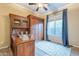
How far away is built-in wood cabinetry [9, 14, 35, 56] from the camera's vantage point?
138 centimetres

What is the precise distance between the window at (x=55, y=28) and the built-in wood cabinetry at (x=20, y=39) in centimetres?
35

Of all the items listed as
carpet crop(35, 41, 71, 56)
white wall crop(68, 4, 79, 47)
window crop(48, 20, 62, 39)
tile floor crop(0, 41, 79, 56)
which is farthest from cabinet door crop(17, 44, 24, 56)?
white wall crop(68, 4, 79, 47)

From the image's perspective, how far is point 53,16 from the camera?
4.91ft

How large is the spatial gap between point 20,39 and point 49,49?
0.50m

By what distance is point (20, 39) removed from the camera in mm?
1432

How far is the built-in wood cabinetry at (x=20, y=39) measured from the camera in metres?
1.38

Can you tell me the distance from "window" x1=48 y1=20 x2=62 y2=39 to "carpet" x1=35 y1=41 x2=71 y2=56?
6.5 inches

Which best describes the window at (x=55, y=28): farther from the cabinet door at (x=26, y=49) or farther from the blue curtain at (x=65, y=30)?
the cabinet door at (x=26, y=49)

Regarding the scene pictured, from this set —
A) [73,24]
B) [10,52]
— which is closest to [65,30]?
[73,24]

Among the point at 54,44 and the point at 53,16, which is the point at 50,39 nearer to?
the point at 54,44

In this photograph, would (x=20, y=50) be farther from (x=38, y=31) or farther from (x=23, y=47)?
(x=38, y=31)

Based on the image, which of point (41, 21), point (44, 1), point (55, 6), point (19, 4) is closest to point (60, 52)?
point (41, 21)

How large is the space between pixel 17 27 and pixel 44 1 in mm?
588

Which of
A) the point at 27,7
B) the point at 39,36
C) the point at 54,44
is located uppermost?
the point at 27,7
